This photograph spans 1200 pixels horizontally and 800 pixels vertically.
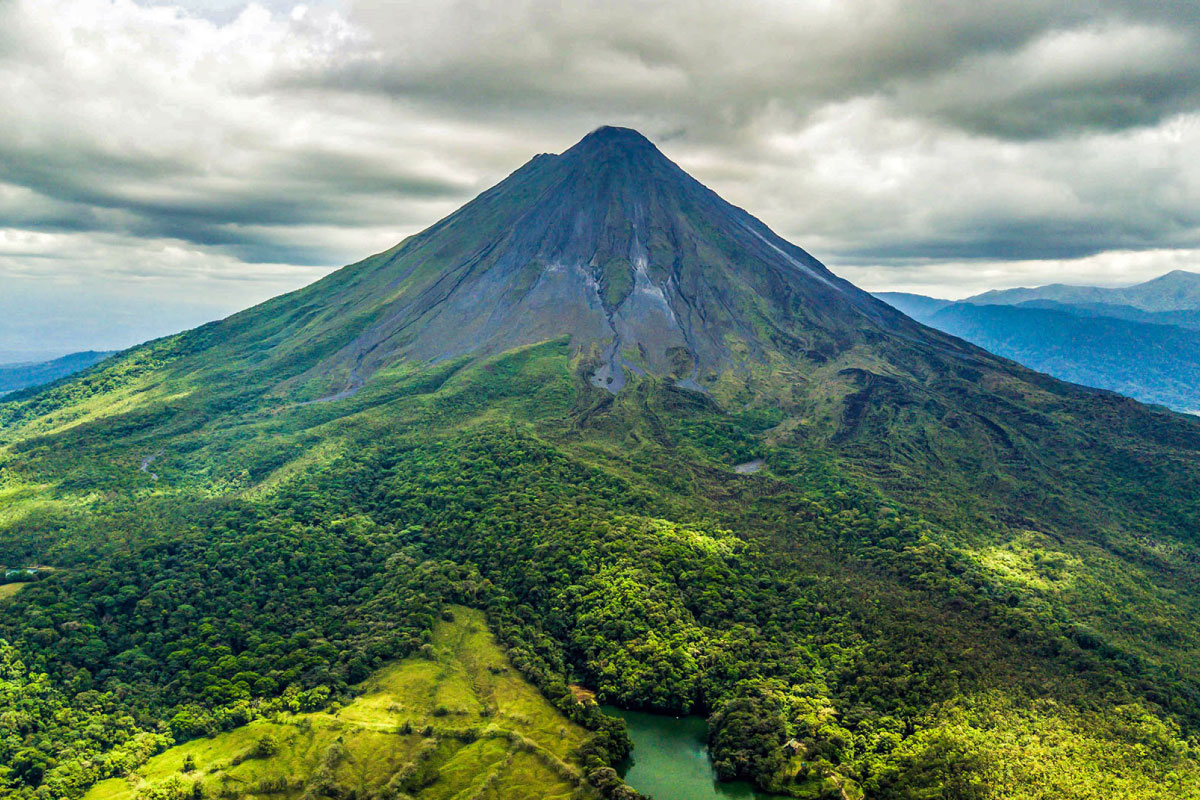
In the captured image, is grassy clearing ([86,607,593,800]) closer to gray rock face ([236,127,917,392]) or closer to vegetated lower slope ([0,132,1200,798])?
vegetated lower slope ([0,132,1200,798])

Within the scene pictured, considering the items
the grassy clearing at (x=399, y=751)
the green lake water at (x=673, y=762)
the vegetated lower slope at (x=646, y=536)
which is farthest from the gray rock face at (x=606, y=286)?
the grassy clearing at (x=399, y=751)

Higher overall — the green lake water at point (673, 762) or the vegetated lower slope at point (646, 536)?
the vegetated lower slope at point (646, 536)

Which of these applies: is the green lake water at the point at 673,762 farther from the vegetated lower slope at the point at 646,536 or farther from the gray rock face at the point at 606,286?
the gray rock face at the point at 606,286

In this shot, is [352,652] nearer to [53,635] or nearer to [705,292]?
[53,635]

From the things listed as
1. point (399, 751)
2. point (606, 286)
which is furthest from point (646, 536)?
point (606, 286)

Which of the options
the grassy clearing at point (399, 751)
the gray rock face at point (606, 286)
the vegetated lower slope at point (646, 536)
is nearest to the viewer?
the grassy clearing at point (399, 751)

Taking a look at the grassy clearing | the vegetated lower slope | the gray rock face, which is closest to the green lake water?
the vegetated lower slope

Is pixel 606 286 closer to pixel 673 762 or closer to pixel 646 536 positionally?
pixel 646 536
